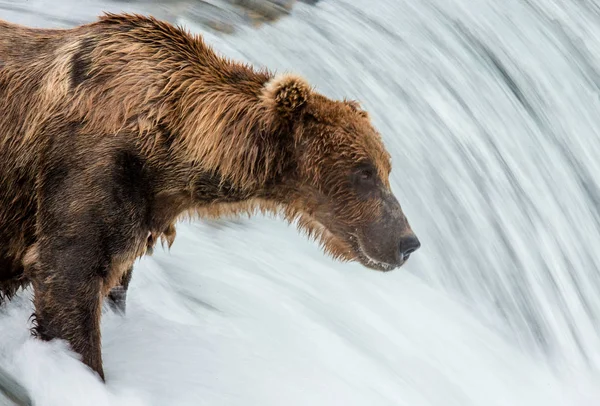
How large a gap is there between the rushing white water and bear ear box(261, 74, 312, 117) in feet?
3.54

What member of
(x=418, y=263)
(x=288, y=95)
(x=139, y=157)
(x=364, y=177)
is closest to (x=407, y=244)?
(x=364, y=177)

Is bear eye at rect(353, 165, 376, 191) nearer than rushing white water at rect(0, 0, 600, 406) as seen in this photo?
Yes

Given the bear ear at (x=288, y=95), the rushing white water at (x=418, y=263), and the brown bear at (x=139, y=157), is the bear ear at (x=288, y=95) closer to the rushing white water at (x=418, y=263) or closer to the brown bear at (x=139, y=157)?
the brown bear at (x=139, y=157)

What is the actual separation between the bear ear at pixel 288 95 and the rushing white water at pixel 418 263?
3.54 feet

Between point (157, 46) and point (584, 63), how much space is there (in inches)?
213

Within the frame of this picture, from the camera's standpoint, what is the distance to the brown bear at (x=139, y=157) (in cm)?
312

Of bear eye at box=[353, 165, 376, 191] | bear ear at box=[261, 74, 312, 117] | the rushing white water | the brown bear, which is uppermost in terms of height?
bear ear at box=[261, 74, 312, 117]

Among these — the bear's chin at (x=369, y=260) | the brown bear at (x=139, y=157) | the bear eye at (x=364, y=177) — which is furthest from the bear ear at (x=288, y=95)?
the bear's chin at (x=369, y=260)

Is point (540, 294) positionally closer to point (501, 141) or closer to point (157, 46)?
point (501, 141)

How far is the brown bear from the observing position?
3.12 metres

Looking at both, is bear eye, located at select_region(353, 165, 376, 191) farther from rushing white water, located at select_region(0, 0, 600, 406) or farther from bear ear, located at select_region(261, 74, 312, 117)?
rushing white water, located at select_region(0, 0, 600, 406)

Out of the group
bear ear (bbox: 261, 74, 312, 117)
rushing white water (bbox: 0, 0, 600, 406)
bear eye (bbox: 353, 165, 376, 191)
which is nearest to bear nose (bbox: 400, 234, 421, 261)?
bear eye (bbox: 353, 165, 376, 191)

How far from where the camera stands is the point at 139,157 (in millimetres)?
3150

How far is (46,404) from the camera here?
3.25 metres
